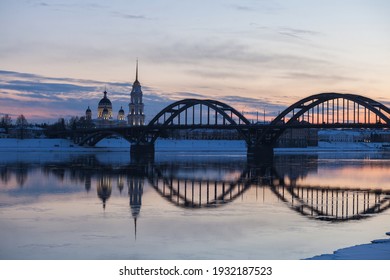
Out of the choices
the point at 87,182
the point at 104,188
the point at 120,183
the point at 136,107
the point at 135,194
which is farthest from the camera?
the point at 136,107

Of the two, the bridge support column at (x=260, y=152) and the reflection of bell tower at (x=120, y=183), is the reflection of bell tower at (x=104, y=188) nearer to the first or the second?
the reflection of bell tower at (x=120, y=183)

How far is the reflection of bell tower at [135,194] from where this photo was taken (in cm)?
2048

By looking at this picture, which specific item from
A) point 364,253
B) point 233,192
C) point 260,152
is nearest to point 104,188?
point 233,192

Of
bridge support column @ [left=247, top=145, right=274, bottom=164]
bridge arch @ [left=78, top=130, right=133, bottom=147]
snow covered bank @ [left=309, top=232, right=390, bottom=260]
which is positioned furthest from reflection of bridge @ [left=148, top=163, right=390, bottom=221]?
bridge arch @ [left=78, top=130, right=133, bottom=147]

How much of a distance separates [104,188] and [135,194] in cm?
303

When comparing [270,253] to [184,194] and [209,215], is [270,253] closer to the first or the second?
[209,215]

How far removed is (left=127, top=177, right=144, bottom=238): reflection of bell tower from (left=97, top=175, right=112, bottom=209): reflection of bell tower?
964 millimetres

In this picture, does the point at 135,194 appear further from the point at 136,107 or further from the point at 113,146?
the point at 136,107

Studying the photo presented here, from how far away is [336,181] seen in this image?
1347 inches

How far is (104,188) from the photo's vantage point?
94.6ft

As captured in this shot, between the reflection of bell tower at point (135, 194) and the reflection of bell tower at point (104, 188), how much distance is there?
3.16 feet

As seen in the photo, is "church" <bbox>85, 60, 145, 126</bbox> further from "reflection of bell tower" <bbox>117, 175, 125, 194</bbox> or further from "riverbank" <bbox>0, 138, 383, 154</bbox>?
"reflection of bell tower" <bbox>117, 175, 125, 194</bbox>

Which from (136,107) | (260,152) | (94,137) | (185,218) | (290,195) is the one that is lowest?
(185,218)

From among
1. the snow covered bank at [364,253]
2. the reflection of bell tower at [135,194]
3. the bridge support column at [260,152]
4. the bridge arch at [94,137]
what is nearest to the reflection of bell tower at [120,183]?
the reflection of bell tower at [135,194]
